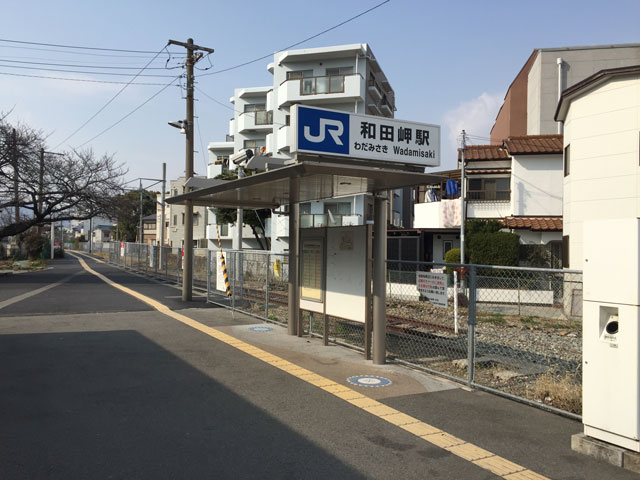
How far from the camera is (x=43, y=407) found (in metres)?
5.42

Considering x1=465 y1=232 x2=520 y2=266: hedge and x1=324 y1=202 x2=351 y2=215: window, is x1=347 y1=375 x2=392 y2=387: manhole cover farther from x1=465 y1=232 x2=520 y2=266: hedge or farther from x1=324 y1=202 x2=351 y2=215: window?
x1=324 y1=202 x2=351 y2=215: window

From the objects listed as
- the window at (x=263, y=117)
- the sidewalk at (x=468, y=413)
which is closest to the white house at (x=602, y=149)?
the sidewalk at (x=468, y=413)

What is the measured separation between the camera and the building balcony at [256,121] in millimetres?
41750

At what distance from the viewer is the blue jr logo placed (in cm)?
641

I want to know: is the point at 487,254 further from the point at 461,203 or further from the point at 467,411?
the point at 467,411

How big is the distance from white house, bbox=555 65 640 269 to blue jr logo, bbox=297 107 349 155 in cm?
1234

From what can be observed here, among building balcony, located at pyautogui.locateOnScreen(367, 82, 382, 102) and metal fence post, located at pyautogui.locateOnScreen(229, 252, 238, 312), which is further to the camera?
building balcony, located at pyautogui.locateOnScreen(367, 82, 382, 102)

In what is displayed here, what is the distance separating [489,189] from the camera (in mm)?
26953

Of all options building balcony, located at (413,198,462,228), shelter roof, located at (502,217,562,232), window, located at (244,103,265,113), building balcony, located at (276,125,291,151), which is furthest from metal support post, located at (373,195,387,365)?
window, located at (244,103,265,113)

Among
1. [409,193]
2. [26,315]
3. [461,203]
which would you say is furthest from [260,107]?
[26,315]

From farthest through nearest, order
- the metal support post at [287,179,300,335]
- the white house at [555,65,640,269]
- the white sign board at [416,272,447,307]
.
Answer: the white house at [555,65,640,269] < the metal support post at [287,179,300,335] < the white sign board at [416,272,447,307]

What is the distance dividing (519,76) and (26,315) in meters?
33.9

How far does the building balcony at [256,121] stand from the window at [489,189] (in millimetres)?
19732

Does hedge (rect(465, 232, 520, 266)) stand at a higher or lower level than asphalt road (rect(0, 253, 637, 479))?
higher
